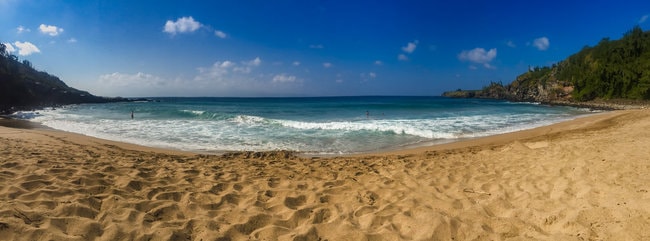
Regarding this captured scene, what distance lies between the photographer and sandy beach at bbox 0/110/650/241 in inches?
142

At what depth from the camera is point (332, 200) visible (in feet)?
16.4

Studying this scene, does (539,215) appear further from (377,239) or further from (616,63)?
(616,63)

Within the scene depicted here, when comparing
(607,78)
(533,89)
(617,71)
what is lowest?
(533,89)

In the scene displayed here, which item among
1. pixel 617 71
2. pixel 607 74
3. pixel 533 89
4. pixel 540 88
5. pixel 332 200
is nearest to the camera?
pixel 332 200

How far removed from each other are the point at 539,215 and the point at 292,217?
3.26m

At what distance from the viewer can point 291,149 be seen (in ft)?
39.1

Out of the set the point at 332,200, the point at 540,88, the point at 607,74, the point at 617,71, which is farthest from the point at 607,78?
the point at 332,200

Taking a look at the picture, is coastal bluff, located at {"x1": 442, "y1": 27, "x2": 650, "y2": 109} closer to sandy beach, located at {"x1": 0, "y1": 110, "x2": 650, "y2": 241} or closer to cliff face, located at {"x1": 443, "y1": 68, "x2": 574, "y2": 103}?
cliff face, located at {"x1": 443, "y1": 68, "x2": 574, "y2": 103}

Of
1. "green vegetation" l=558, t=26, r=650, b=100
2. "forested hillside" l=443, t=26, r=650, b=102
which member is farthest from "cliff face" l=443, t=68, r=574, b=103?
"green vegetation" l=558, t=26, r=650, b=100

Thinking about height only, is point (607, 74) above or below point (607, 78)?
above

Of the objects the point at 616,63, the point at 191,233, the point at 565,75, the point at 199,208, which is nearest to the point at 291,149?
the point at 199,208

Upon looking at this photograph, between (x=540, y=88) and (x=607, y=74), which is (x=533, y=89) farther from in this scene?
(x=607, y=74)

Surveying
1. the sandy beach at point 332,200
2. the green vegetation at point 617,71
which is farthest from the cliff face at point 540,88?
the sandy beach at point 332,200

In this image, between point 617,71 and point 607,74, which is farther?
point 607,74
